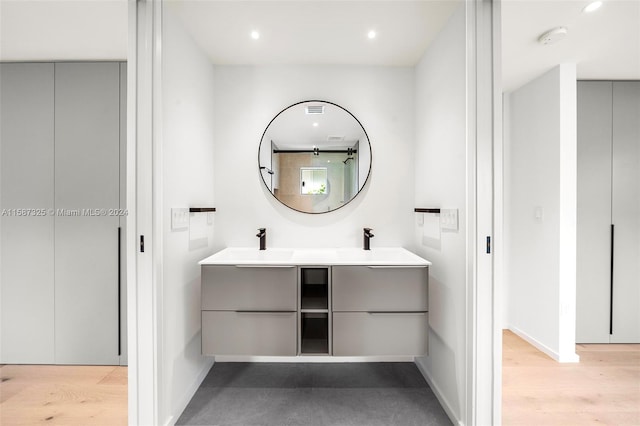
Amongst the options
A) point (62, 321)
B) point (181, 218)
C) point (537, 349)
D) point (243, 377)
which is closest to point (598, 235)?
point (537, 349)

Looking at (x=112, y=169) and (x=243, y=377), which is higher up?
(x=112, y=169)

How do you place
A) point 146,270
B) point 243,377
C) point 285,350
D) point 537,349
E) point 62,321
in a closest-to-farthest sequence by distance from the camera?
point 146,270 → point 285,350 → point 243,377 → point 62,321 → point 537,349

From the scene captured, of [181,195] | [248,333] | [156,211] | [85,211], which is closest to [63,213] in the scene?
[85,211]

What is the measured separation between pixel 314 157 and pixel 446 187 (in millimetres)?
1070

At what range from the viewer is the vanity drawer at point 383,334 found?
5.76 ft

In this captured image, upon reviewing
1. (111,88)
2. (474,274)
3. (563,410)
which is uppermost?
(111,88)

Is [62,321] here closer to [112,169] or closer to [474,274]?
[112,169]

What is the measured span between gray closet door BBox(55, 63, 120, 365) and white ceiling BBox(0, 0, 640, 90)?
259 millimetres

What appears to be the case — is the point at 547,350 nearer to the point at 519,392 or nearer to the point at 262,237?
the point at 519,392

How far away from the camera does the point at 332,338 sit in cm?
177

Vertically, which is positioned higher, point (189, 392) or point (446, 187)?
point (446, 187)

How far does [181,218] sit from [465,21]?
1.96m

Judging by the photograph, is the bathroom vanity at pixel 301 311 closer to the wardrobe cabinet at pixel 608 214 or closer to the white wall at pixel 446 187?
the white wall at pixel 446 187

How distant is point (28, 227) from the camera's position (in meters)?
2.31
